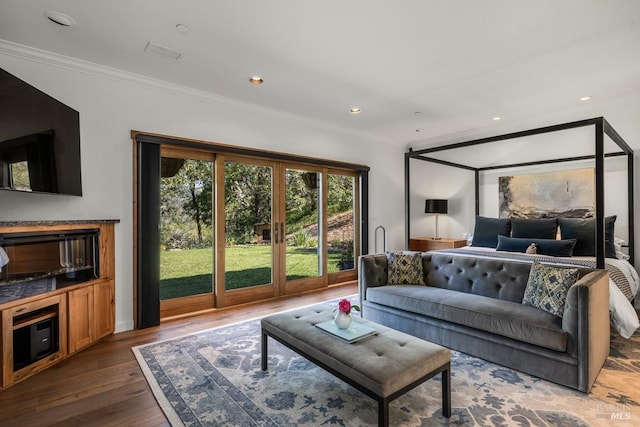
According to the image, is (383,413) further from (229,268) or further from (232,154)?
(232,154)

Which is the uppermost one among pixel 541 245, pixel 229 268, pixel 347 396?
pixel 541 245

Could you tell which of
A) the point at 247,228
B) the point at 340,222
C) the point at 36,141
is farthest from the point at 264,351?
the point at 340,222

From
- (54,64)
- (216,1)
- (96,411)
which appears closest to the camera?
(96,411)

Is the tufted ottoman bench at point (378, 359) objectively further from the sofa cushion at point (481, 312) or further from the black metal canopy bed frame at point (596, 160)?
the black metal canopy bed frame at point (596, 160)

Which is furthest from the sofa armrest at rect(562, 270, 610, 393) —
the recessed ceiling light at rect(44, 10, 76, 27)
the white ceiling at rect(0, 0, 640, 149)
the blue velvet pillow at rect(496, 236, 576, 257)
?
the recessed ceiling light at rect(44, 10, 76, 27)

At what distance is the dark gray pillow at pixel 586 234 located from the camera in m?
4.19

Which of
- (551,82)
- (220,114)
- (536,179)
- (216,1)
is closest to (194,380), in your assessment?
(216,1)

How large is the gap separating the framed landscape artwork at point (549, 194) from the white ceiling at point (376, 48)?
0.83 metres

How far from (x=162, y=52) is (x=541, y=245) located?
17.1ft

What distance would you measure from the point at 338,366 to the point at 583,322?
1.75m

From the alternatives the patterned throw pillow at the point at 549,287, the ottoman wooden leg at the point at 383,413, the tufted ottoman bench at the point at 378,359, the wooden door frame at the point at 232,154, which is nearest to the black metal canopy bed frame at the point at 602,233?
the patterned throw pillow at the point at 549,287

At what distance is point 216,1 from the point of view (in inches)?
90.0

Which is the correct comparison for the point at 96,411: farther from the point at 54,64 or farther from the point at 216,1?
the point at 54,64

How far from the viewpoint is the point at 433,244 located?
6.22 m
